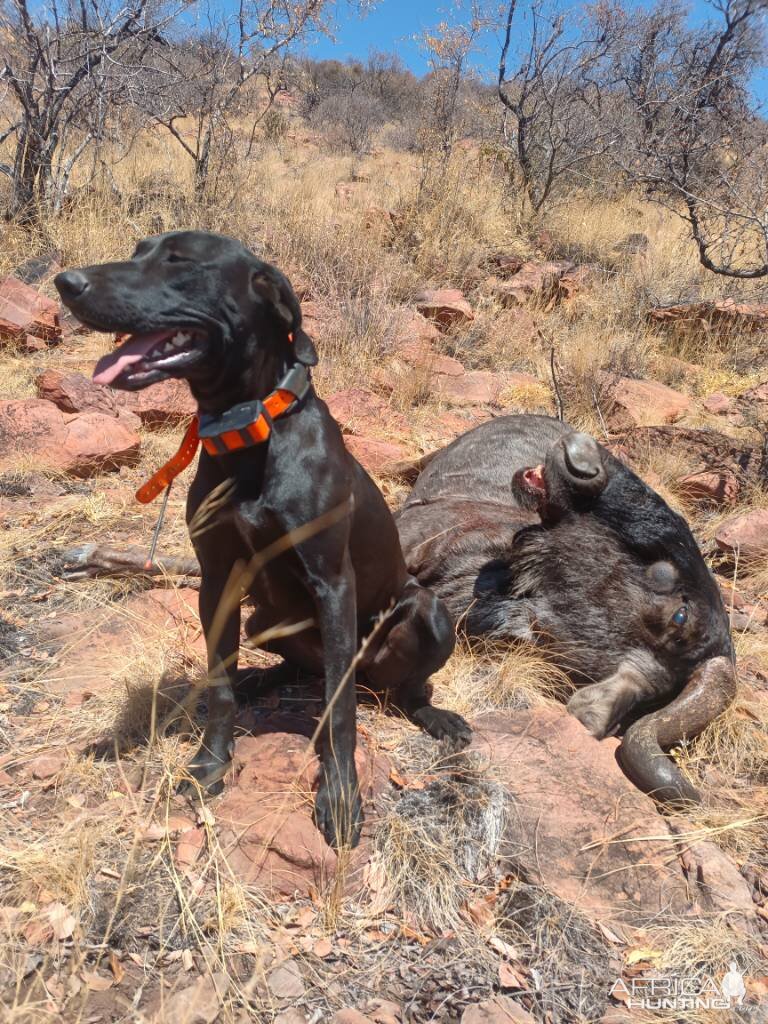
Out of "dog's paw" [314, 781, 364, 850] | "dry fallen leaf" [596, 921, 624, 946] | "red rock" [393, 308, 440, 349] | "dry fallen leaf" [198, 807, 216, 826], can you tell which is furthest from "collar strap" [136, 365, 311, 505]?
"red rock" [393, 308, 440, 349]

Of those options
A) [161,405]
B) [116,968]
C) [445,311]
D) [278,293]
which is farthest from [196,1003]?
[445,311]

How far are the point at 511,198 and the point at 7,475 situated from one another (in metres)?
8.82

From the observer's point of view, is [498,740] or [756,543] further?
[756,543]

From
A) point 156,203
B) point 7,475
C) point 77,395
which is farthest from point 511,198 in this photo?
point 7,475

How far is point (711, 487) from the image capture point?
6.13 meters

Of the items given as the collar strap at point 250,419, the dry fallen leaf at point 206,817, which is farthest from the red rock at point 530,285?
the dry fallen leaf at point 206,817

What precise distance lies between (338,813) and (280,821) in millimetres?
182

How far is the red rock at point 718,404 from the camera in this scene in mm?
7816

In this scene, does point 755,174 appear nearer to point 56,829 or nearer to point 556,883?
point 556,883

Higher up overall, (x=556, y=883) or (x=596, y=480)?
(x=596, y=480)

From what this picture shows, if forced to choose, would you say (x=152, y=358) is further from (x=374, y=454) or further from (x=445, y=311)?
(x=445, y=311)

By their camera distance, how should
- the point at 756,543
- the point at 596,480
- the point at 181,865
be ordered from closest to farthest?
the point at 181,865 → the point at 596,480 → the point at 756,543

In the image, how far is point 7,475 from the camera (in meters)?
5.32

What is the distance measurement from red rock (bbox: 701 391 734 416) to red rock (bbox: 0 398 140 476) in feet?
17.2
